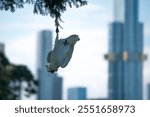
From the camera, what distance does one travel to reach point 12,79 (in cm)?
929

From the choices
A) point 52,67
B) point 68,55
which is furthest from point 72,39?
point 52,67

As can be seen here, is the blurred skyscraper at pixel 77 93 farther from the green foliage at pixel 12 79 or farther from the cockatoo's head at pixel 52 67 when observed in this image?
the green foliage at pixel 12 79

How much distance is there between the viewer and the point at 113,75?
31047mm

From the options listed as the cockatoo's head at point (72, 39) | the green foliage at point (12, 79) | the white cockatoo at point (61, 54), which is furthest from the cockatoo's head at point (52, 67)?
the green foliage at point (12, 79)

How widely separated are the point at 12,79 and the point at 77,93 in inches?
173

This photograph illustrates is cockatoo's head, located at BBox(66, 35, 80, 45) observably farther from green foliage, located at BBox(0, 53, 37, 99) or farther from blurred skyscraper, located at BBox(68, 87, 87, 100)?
green foliage, located at BBox(0, 53, 37, 99)

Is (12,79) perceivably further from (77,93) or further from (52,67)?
(52,67)

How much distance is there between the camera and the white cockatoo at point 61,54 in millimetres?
3761

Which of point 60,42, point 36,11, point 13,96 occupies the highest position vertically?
point 36,11

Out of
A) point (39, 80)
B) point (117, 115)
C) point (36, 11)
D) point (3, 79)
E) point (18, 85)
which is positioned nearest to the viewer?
point (117, 115)

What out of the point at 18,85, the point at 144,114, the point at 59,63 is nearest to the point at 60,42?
the point at 59,63

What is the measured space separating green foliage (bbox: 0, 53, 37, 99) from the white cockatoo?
4.79m

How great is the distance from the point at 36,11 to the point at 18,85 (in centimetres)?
556

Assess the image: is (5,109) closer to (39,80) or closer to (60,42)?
(60,42)
